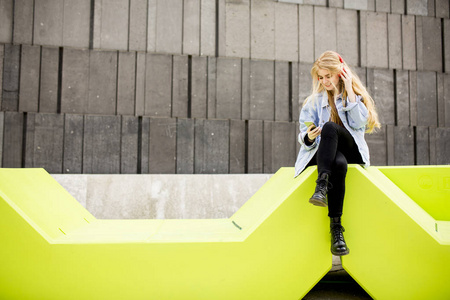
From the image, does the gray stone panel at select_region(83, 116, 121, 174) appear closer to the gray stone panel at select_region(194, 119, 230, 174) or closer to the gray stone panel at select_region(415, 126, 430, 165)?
the gray stone panel at select_region(194, 119, 230, 174)

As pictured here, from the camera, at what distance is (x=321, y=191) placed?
1.76 metres

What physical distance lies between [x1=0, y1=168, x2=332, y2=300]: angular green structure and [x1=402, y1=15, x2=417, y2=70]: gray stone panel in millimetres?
2761

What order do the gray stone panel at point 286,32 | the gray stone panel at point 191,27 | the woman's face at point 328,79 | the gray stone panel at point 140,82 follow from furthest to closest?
the gray stone panel at point 286,32
the gray stone panel at point 191,27
the gray stone panel at point 140,82
the woman's face at point 328,79

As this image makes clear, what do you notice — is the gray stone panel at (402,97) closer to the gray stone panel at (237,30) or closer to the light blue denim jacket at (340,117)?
the gray stone panel at (237,30)

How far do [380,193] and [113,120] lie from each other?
99.7 inches

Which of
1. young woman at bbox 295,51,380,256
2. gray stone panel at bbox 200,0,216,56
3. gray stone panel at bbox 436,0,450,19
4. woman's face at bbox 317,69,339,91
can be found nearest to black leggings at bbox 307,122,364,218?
young woman at bbox 295,51,380,256

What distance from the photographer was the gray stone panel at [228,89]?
143 inches

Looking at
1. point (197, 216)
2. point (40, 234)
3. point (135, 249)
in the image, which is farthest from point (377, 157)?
point (40, 234)

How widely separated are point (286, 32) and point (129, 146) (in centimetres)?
200

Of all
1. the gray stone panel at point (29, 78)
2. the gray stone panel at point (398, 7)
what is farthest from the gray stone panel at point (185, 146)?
the gray stone panel at point (398, 7)

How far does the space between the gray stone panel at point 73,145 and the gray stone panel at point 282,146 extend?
1.88 meters

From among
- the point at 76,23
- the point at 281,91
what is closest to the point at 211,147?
the point at 281,91

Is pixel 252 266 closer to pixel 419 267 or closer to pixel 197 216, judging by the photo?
pixel 419 267

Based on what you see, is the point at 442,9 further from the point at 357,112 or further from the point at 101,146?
the point at 101,146
